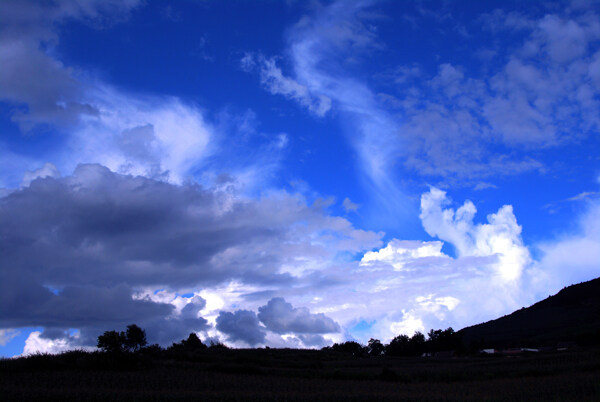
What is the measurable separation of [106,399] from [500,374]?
42.3 m

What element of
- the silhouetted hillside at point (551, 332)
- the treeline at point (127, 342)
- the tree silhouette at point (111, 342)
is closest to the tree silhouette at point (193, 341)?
the treeline at point (127, 342)

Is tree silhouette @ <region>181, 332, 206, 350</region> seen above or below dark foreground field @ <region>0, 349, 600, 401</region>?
above

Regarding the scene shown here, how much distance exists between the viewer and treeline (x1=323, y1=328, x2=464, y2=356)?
538 feet

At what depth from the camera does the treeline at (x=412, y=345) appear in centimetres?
16388

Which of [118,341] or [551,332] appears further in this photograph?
[551,332]

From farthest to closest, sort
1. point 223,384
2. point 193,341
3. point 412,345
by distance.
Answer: point 412,345 < point 193,341 < point 223,384

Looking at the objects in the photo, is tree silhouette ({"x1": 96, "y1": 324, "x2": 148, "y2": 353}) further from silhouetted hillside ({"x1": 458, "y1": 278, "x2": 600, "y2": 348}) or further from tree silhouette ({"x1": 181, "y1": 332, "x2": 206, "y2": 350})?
silhouetted hillside ({"x1": 458, "y1": 278, "x2": 600, "y2": 348})

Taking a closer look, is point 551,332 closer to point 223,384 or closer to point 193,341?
point 193,341

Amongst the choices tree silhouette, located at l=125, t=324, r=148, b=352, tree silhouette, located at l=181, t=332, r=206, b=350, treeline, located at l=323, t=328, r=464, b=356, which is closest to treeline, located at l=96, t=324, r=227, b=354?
tree silhouette, located at l=125, t=324, r=148, b=352

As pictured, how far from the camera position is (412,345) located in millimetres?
169375

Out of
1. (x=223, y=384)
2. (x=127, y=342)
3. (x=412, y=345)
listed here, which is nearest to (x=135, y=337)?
(x=127, y=342)

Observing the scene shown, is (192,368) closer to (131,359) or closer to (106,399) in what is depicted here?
(131,359)

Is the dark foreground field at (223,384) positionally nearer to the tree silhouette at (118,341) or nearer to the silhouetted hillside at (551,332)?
the tree silhouette at (118,341)

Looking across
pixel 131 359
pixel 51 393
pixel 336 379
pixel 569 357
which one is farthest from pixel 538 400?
pixel 569 357
